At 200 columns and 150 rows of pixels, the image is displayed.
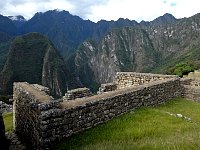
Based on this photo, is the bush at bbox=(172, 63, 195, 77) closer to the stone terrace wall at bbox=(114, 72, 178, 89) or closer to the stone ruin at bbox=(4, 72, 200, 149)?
the stone terrace wall at bbox=(114, 72, 178, 89)

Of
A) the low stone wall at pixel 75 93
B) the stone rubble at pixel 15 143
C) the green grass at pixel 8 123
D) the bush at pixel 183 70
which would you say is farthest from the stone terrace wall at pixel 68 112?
the bush at pixel 183 70

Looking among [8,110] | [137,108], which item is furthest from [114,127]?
[8,110]

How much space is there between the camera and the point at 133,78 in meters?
24.9

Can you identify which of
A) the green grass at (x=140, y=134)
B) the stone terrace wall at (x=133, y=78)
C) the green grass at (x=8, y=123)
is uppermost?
the stone terrace wall at (x=133, y=78)

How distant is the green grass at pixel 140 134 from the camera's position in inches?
409

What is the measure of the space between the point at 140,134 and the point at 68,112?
8.67ft

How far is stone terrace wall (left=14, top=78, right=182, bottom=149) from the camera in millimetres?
11961

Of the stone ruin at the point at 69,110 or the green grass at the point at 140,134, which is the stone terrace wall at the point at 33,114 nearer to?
the stone ruin at the point at 69,110

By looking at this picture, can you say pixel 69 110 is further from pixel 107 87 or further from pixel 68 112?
pixel 107 87

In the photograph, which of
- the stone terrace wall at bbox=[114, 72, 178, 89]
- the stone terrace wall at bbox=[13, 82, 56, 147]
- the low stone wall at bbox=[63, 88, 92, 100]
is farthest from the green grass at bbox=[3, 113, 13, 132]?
the stone terrace wall at bbox=[114, 72, 178, 89]

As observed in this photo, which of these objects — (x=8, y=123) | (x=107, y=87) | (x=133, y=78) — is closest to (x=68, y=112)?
(x=107, y=87)

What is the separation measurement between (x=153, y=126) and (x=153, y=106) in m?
4.79

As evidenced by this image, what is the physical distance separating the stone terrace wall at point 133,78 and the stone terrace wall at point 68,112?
6643 mm

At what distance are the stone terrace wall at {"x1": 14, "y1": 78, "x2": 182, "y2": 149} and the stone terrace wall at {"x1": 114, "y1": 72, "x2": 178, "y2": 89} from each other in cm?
664
